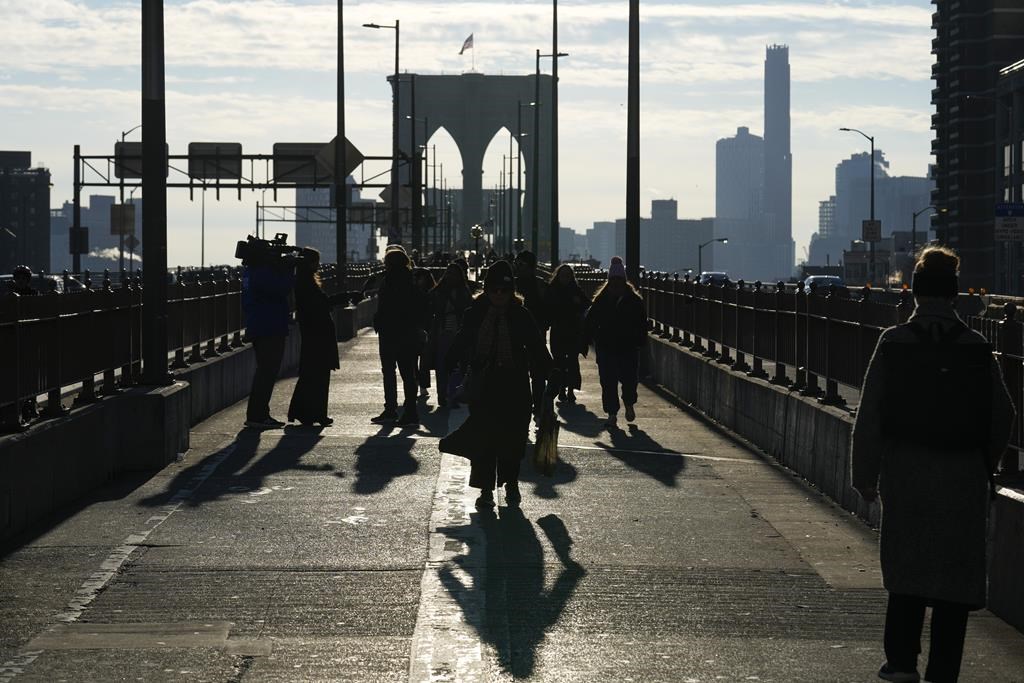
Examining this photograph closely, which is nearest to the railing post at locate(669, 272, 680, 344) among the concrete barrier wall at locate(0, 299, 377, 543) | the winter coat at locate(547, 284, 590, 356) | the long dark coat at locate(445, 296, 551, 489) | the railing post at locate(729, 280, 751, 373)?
the winter coat at locate(547, 284, 590, 356)

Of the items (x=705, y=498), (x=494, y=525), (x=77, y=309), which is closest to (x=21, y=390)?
(x=77, y=309)

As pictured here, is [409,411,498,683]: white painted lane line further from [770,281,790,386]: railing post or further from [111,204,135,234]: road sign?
[111,204,135,234]: road sign

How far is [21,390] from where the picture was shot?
12773 millimetres

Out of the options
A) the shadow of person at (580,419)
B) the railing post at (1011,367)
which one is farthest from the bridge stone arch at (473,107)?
the railing post at (1011,367)

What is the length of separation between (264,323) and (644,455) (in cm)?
465

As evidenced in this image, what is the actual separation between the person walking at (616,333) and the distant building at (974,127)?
11965cm

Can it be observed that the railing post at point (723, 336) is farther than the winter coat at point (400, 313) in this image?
Yes

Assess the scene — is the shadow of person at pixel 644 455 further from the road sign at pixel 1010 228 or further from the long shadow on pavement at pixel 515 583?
the road sign at pixel 1010 228

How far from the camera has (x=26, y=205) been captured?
188 meters

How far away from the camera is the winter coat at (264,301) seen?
19688 mm

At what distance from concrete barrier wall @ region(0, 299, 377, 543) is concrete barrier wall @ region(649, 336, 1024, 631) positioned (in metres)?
5.34

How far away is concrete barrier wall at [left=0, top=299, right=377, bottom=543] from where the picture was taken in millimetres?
12102

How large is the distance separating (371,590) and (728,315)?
12.2 metres

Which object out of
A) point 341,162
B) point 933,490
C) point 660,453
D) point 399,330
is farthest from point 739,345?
point 341,162
